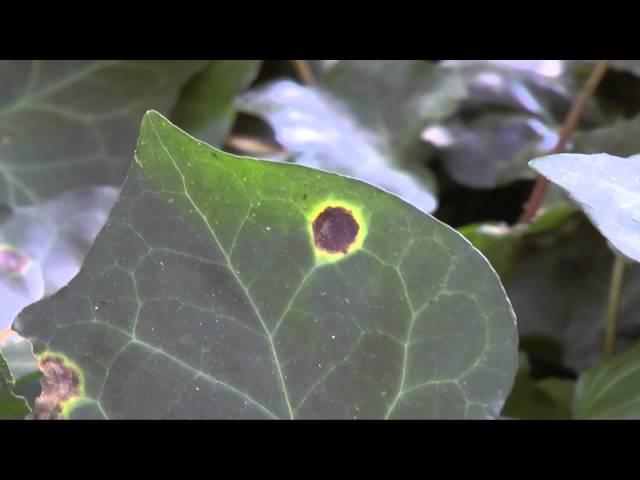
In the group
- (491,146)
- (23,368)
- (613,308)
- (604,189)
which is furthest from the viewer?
(491,146)

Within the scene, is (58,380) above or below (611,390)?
above

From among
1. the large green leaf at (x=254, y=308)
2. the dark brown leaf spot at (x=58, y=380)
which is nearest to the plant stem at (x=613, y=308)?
the large green leaf at (x=254, y=308)

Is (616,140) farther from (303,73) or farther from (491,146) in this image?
(303,73)

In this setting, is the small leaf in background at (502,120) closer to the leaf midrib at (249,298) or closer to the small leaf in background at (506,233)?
the small leaf in background at (506,233)

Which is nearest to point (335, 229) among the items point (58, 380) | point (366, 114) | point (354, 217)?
point (354, 217)

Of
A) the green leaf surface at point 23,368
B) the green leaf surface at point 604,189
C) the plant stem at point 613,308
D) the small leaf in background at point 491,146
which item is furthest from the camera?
the small leaf in background at point 491,146
